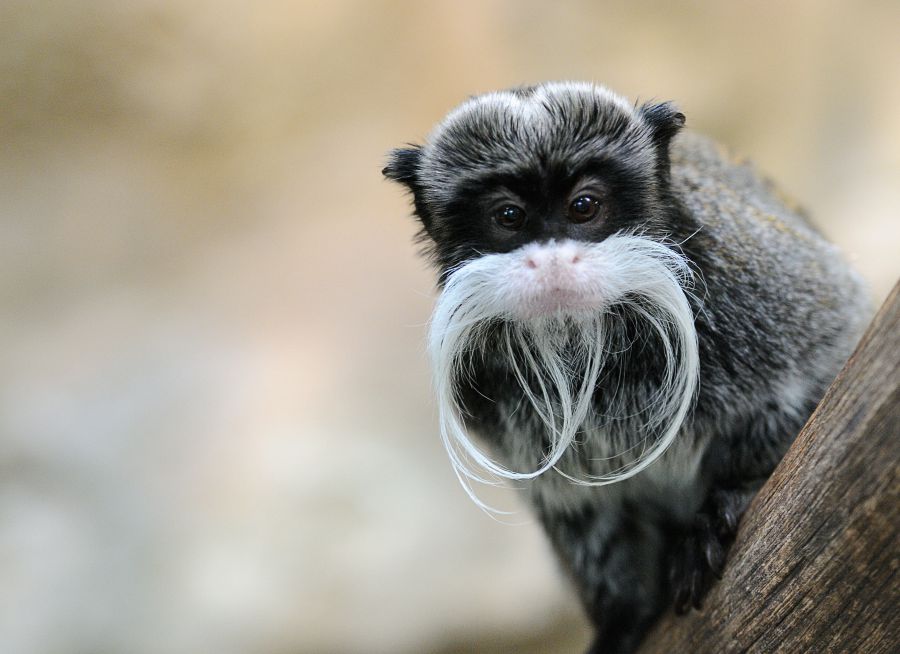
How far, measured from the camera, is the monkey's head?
1745 mm

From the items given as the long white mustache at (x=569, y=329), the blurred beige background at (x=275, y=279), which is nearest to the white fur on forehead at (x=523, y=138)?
the long white mustache at (x=569, y=329)

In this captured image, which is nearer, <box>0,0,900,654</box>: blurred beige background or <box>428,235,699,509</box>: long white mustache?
<box>428,235,699,509</box>: long white mustache

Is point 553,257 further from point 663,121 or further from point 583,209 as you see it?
point 663,121

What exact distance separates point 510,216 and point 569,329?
27 centimetres

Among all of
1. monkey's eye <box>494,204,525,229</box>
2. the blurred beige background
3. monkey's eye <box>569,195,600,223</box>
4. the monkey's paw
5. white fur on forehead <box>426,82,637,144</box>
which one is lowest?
the monkey's paw

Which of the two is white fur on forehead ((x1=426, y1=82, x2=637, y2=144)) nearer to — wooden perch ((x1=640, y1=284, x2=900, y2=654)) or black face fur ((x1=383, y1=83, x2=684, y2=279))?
black face fur ((x1=383, y1=83, x2=684, y2=279))

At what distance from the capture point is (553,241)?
68.6 inches

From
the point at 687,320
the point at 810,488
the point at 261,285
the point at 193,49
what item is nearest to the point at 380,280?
the point at 261,285

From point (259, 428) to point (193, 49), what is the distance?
1717 millimetres

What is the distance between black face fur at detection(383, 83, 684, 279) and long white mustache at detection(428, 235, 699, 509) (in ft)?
0.21

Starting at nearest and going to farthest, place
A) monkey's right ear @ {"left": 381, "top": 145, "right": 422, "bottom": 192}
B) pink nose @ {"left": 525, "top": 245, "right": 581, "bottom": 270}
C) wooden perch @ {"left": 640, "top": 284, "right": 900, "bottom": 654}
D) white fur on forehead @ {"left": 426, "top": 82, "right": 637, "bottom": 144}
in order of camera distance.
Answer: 1. wooden perch @ {"left": 640, "top": 284, "right": 900, "bottom": 654}
2. pink nose @ {"left": 525, "top": 245, "right": 581, "bottom": 270}
3. white fur on forehead @ {"left": 426, "top": 82, "right": 637, "bottom": 144}
4. monkey's right ear @ {"left": 381, "top": 145, "right": 422, "bottom": 192}

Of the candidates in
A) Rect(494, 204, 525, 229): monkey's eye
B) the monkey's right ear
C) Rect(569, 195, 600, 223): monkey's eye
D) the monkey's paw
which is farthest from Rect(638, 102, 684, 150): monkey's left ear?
the monkey's paw

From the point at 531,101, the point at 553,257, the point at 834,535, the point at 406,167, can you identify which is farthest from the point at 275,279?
the point at 834,535

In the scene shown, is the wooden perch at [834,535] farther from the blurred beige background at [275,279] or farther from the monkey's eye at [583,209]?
the blurred beige background at [275,279]
